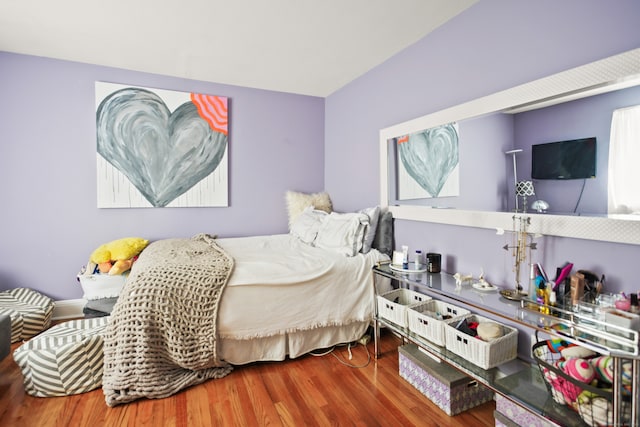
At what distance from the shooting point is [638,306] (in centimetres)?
116

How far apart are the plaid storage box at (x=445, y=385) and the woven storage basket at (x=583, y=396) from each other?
464mm

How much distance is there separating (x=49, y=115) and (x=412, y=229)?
3.32 metres

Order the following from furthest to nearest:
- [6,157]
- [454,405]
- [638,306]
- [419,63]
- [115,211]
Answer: [115,211], [6,157], [419,63], [454,405], [638,306]

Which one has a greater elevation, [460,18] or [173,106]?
[460,18]

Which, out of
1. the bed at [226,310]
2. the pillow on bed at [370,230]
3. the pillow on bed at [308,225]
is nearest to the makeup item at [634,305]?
the bed at [226,310]

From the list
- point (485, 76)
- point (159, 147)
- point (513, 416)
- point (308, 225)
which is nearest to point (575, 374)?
point (513, 416)

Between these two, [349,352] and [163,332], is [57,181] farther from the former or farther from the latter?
[349,352]

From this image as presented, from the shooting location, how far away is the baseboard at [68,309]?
2900 millimetres

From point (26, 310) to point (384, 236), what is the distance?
2.94 metres

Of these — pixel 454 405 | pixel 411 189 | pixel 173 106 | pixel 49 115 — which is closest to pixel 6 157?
pixel 49 115

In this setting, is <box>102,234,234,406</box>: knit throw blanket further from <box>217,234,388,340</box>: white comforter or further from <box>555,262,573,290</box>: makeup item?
<box>555,262,573,290</box>: makeup item

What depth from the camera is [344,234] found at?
100 inches

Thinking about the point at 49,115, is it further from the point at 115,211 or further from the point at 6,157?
the point at 115,211

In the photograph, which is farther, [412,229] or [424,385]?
[412,229]
